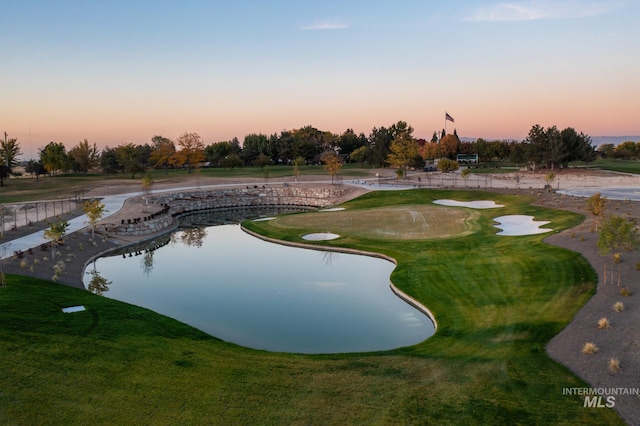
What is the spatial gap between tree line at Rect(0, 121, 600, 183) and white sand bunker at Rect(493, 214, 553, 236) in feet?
147

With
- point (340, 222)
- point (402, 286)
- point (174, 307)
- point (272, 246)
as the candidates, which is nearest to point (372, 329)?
point (402, 286)

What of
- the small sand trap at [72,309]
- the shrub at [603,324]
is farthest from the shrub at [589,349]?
the small sand trap at [72,309]

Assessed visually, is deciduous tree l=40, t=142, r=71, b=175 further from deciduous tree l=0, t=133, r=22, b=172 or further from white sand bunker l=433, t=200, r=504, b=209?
white sand bunker l=433, t=200, r=504, b=209

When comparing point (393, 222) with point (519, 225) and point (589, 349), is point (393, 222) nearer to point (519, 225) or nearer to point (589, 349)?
point (519, 225)

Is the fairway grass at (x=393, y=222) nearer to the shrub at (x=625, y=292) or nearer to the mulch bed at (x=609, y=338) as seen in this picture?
the mulch bed at (x=609, y=338)

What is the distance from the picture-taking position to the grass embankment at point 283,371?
13344 millimetres

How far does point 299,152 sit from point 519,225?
98.6 m

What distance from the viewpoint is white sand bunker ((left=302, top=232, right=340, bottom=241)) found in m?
43.0

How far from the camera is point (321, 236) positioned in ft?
144

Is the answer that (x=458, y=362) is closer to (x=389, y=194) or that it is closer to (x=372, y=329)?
(x=372, y=329)

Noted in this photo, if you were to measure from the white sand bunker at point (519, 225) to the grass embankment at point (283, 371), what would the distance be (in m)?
13.4

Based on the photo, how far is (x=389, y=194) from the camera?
65625mm

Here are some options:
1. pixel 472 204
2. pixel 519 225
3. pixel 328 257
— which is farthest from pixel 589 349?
pixel 472 204

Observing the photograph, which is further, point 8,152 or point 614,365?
point 8,152
